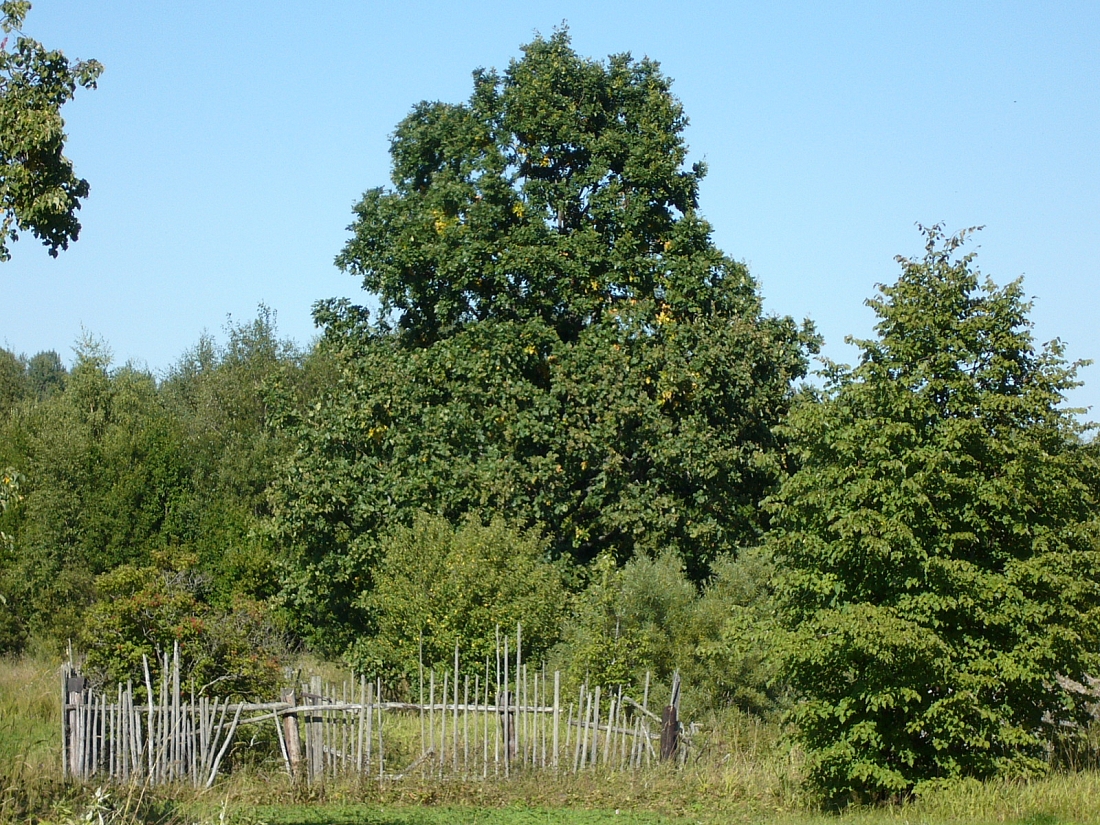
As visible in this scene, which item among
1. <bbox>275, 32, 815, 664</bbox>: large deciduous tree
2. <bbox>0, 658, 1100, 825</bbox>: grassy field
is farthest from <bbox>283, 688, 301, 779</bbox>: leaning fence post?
<bbox>275, 32, 815, 664</bbox>: large deciduous tree

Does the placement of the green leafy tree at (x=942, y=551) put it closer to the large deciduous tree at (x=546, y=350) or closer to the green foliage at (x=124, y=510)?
the large deciduous tree at (x=546, y=350)

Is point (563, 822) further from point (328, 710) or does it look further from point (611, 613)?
point (611, 613)

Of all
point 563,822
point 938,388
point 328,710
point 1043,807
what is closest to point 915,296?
point 938,388

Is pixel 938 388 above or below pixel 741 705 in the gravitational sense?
above

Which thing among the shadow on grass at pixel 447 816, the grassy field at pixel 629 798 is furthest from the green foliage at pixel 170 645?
the shadow on grass at pixel 447 816

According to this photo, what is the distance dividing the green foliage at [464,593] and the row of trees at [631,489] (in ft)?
0.21

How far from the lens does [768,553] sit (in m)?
16.6

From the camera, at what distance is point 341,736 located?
16531 millimetres

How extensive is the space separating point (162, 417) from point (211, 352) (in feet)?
61.8

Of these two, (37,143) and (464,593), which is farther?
(464,593)

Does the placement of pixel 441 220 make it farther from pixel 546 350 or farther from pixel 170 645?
pixel 170 645

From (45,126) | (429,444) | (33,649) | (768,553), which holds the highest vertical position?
(45,126)

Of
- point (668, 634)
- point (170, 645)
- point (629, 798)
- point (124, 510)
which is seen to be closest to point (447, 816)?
point (629, 798)

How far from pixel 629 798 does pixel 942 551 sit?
16.7ft
